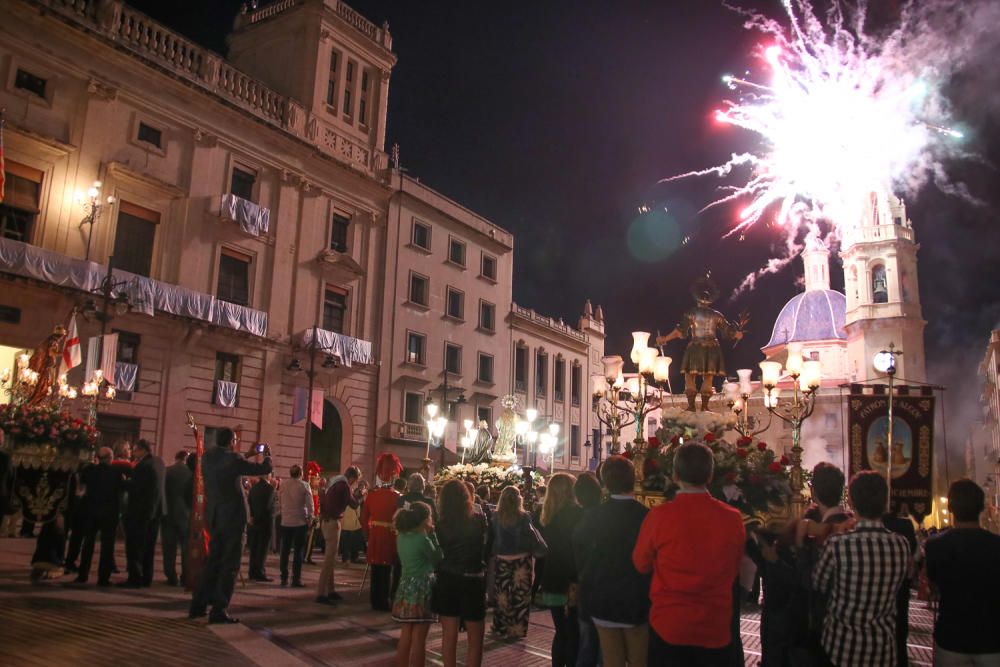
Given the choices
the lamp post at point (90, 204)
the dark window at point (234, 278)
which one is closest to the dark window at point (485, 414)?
the dark window at point (234, 278)

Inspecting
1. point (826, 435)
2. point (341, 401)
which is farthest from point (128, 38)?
Answer: point (826, 435)

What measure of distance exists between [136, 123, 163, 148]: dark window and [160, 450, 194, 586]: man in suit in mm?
14210

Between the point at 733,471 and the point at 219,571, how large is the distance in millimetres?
5788

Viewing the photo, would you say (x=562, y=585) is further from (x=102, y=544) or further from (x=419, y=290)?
(x=419, y=290)

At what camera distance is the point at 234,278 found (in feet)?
80.6

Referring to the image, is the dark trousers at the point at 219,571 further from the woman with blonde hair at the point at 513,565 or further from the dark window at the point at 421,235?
the dark window at the point at 421,235

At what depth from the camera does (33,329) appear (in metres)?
18.7

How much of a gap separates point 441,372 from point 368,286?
19.6 ft

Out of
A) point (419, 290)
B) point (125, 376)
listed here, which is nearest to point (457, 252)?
point (419, 290)

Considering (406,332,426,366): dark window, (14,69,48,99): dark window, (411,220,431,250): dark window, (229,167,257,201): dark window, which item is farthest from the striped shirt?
(411,220,431,250): dark window

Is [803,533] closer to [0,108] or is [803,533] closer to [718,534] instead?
[718,534]

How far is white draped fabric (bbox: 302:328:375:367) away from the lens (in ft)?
85.8

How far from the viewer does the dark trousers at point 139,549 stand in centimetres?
1045

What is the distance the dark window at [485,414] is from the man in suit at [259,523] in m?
23.6
